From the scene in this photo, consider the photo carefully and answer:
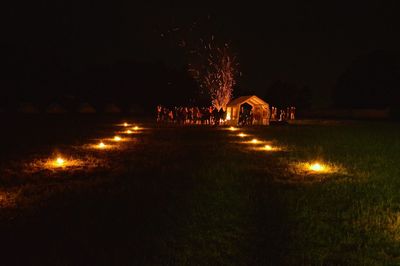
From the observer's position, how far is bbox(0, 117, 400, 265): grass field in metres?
4.96

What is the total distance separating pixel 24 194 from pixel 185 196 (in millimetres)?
3020

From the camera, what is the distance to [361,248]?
5.16 m

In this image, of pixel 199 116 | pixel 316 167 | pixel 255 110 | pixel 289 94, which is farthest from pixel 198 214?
pixel 289 94

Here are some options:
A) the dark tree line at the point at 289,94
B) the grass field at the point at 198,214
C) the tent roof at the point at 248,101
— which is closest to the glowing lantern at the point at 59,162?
the grass field at the point at 198,214

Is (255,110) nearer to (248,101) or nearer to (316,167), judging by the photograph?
(248,101)

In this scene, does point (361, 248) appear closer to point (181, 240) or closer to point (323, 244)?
point (323, 244)

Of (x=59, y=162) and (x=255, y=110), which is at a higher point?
(x=255, y=110)

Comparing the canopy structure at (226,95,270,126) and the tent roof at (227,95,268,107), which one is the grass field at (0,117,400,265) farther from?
the canopy structure at (226,95,270,126)

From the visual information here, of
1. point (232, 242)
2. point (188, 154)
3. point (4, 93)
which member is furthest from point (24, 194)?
point (4, 93)

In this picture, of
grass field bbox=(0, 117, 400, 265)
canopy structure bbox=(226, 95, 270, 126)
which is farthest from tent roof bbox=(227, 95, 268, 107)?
grass field bbox=(0, 117, 400, 265)

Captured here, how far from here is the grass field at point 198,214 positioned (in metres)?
4.96

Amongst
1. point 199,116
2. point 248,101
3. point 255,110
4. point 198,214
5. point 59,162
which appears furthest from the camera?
point 255,110

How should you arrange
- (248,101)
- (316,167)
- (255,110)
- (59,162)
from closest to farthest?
(316,167) < (59,162) < (248,101) < (255,110)

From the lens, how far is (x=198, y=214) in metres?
6.67
